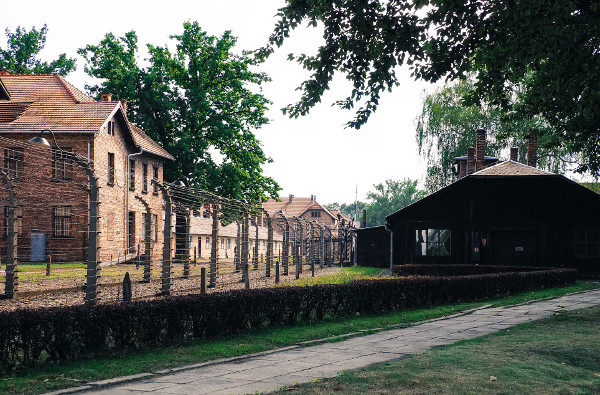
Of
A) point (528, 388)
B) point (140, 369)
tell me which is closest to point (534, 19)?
point (528, 388)

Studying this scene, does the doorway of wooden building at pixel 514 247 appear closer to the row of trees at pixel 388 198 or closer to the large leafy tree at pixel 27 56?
the large leafy tree at pixel 27 56

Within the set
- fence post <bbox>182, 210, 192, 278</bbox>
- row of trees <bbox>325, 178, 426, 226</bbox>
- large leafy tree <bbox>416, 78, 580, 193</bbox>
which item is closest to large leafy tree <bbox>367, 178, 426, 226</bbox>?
row of trees <bbox>325, 178, 426, 226</bbox>

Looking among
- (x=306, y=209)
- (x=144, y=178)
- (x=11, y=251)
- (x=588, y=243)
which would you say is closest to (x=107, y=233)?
(x=144, y=178)

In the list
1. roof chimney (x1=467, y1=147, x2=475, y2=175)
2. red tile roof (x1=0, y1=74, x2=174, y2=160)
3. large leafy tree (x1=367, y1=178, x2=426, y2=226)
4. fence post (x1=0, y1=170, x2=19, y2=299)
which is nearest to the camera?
fence post (x1=0, y1=170, x2=19, y2=299)

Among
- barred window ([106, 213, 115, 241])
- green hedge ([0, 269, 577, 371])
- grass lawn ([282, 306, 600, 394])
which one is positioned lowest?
grass lawn ([282, 306, 600, 394])

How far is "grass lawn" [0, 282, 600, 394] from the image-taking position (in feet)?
28.9

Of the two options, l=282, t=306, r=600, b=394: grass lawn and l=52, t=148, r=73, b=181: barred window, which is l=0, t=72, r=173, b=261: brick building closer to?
l=52, t=148, r=73, b=181: barred window

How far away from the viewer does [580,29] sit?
13148 millimetres

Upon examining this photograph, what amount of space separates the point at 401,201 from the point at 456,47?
138025 millimetres

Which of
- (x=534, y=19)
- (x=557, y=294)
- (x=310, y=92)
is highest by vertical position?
(x=534, y=19)

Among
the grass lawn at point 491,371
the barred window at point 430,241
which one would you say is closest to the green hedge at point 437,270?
the barred window at point 430,241

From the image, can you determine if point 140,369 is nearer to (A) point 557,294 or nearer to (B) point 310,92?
(B) point 310,92

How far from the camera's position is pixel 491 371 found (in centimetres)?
898

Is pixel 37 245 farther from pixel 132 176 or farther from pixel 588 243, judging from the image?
pixel 588 243
